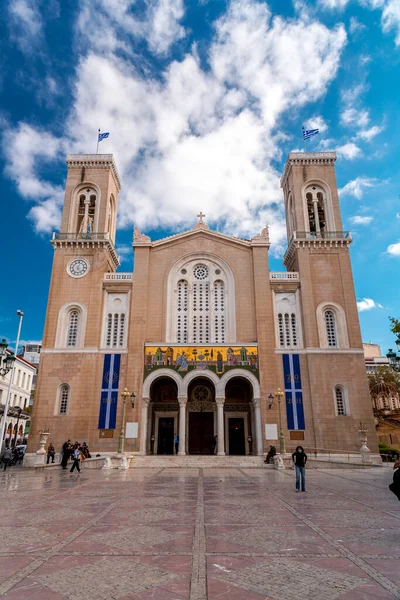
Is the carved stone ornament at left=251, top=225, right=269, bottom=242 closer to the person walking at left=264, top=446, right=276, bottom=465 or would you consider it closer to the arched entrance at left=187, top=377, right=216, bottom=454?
the arched entrance at left=187, top=377, right=216, bottom=454

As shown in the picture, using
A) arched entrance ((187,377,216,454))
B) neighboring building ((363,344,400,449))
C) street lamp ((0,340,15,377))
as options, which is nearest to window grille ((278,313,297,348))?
arched entrance ((187,377,216,454))

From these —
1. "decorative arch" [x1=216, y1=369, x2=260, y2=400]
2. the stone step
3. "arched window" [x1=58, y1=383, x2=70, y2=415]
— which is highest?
"decorative arch" [x1=216, y1=369, x2=260, y2=400]

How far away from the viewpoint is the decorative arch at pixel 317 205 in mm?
35969

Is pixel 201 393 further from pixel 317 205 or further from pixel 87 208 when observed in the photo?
pixel 317 205

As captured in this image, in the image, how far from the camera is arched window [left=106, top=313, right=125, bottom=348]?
3184cm

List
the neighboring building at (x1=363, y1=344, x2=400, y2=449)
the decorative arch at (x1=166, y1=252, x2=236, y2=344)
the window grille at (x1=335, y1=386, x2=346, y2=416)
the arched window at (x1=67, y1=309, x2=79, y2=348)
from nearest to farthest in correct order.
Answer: the window grille at (x1=335, y1=386, x2=346, y2=416)
the arched window at (x1=67, y1=309, x2=79, y2=348)
the decorative arch at (x1=166, y1=252, x2=236, y2=344)
the neighboring building at (x1=363, y1=344, x2=400, y2=449)

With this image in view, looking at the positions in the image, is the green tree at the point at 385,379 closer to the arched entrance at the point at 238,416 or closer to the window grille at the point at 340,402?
the window grille at the point at 340,402

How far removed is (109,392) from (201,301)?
32.8ft

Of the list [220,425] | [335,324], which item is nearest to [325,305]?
[335,324]

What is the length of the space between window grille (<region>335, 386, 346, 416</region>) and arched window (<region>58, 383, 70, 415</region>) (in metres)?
19.5

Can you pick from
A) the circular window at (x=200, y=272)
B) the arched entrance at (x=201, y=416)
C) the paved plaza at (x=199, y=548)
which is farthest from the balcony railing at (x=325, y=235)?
the paved plaza at (x=199, y=548)

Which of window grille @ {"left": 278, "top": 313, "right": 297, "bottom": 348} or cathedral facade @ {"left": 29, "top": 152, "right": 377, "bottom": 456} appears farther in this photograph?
window grille @ {"left": 278, "top": 313, "right": 297, "bottom": 348}

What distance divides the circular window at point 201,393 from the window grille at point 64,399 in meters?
9.55

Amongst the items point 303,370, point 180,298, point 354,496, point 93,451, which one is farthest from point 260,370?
point 354,496
